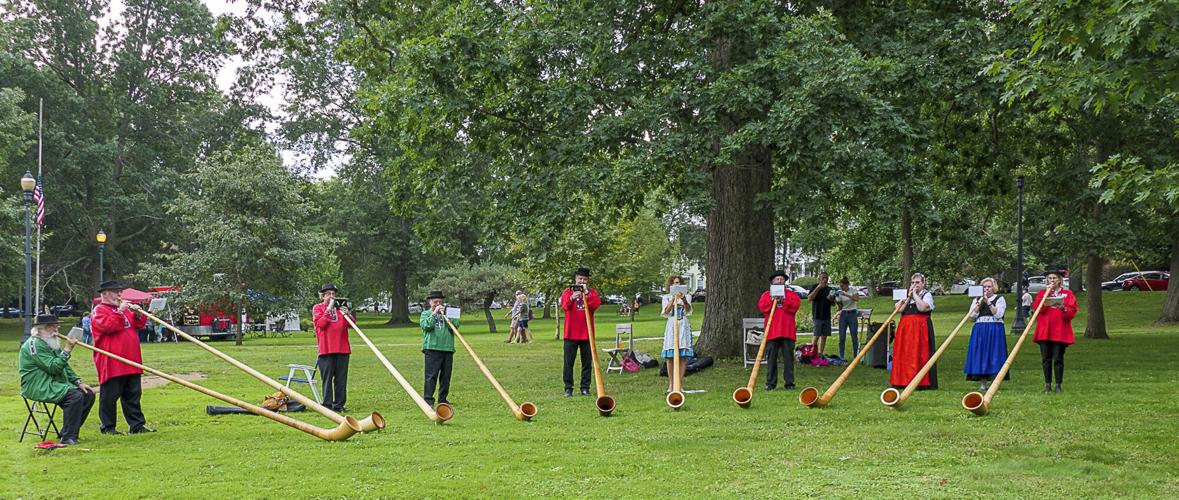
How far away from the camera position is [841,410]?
12.0 metres

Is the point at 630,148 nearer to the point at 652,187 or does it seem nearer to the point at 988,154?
the point at 652,187

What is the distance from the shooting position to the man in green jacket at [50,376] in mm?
10203

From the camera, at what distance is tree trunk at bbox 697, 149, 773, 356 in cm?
1862

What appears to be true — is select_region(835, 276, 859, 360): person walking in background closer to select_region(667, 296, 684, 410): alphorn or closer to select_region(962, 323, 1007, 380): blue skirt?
select_region(962, 323, 1007, 380): blue skirt

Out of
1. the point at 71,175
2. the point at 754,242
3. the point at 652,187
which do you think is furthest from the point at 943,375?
the point at 71,175

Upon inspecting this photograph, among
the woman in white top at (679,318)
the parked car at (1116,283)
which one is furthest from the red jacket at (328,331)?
the parked car at (1116,283)

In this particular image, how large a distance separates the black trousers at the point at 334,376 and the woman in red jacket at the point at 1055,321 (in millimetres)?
9536

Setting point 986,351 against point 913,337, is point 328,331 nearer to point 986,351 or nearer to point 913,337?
point 913,337

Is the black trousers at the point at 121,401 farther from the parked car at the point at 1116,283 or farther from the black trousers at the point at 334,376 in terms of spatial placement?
the parked car at the point at 1116,283

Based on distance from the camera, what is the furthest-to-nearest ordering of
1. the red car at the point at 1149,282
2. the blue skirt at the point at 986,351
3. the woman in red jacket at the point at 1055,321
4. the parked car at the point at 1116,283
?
the parked car at the point at 1116,283 < the red car at the point at 1149,282 < the blue skirt at the point at 986,351 < the woman in red jacket at the point at 1055,321

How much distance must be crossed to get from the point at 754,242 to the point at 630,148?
3609 millimetres

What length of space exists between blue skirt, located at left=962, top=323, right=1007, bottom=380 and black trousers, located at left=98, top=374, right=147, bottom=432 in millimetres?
11226

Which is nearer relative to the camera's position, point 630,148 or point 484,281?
point 630,148

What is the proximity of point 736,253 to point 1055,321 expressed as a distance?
21.2 ft
